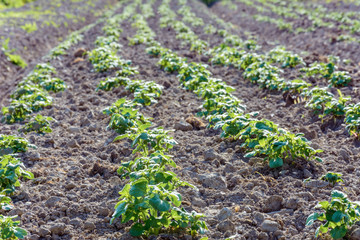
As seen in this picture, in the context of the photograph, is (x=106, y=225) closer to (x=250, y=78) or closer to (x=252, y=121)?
(x=252, y=121)

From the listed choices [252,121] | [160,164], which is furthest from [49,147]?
[252,121]

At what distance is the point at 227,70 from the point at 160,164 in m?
5.75

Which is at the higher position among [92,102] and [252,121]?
[252,121]

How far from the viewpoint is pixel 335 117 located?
573 cm

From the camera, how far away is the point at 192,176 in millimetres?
4367

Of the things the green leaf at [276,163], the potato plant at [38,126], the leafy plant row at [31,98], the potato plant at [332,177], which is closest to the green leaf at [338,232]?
the potato plant at [332,177]

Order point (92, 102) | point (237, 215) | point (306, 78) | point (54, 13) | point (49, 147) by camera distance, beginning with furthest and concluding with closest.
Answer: point (54, 13) → point (306, 78) → point (92, 102) → point (49, 147) → point (237, 215)

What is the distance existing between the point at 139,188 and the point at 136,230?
0.37 m

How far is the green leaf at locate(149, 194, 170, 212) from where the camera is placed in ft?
9.70

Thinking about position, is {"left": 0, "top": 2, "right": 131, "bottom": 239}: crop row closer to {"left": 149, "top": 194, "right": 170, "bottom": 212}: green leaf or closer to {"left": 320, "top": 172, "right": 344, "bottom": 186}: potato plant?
{"left": 149, "top": 194, "right": 170, "bottom": 212}: green leaf

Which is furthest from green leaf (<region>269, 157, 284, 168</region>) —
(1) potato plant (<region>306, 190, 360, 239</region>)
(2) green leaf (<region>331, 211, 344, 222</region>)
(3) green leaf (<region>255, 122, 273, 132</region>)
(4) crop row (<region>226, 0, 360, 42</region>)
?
(4) crop row (<region>226, 0, 360, 42</region>)

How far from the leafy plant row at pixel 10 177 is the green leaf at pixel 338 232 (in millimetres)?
2357

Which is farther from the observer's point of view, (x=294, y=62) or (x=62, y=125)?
(x=294, y=62)

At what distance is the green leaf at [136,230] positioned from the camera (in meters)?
3.21
